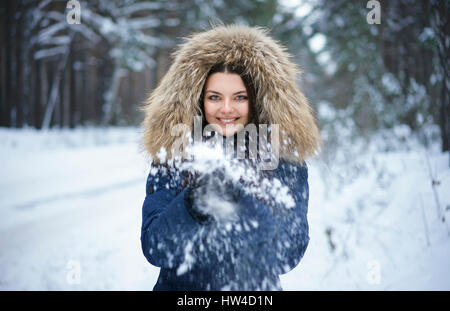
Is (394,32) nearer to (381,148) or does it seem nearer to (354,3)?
(354,3)

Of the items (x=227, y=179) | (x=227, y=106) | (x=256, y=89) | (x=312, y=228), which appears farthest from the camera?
(x=312, y=228)

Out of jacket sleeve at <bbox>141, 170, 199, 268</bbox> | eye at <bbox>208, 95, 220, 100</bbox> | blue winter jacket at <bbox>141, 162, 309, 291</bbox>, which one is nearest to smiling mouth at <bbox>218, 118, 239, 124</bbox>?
eye at <bbox>208, 95, 220, 100</bbox>

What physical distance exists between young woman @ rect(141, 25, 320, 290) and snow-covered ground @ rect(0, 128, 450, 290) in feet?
1.50

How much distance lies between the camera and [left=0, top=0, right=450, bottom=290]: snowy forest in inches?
89.4

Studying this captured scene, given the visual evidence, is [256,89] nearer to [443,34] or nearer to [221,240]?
[221,240]

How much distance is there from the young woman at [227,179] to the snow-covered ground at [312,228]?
18.0 inches

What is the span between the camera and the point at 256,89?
1.52m

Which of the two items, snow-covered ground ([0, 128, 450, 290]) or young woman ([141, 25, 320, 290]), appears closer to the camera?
young woman ([141, 25, 320, 290])

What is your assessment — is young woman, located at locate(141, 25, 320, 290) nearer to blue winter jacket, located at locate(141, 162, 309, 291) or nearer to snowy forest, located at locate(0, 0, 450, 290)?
blue winter jacket, located at locate(141, 162, 309, 291)

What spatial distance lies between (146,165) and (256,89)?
774 mm

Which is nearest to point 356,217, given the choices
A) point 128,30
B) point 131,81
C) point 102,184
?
point 102,184

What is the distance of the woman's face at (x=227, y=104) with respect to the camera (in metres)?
1.38

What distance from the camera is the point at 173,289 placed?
1268mm

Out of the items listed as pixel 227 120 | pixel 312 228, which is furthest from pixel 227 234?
pixel 312 228
